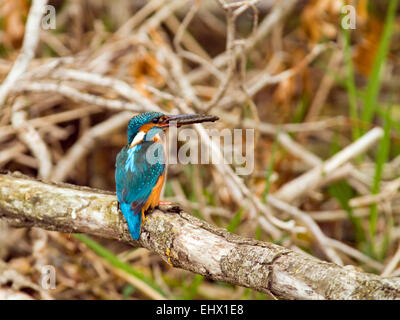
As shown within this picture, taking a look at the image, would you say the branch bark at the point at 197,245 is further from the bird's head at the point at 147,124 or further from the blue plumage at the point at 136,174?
the bird's head at the point at 147,124

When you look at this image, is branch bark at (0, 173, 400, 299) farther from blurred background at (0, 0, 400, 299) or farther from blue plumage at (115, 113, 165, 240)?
blurred background at (0, 0, 400, 299)

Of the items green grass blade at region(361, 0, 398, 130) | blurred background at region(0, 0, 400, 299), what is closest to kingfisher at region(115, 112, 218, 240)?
blurred background at region(0, 0, 400, 299)

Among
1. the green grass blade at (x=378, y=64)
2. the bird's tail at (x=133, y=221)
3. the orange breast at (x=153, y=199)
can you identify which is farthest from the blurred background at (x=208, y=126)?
the bird's tail at (x=133, y=221)

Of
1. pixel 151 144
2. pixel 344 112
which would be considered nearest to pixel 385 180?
pixel 344 112

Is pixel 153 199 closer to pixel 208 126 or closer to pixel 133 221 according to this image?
pixel 133 221
